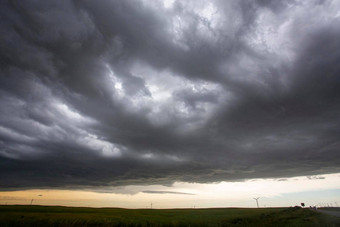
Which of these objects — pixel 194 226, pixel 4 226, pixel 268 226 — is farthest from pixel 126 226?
pixel 268 226

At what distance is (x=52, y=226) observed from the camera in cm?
6084

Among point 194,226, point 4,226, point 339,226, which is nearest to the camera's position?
point 339,226

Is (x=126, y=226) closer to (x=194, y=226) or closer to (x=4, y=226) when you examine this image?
(x=194, y=226)

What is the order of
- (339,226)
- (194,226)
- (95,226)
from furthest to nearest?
(95,226) < (194,226) < (339,226)

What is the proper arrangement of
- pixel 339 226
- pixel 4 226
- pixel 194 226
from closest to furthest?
pixel 339 226
pixel 4 226
pixel 194 226

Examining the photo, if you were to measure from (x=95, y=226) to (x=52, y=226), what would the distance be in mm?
12379

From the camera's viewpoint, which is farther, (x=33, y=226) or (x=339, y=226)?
(x=33, y=226)

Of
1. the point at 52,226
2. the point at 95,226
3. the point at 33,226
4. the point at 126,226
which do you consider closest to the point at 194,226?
the point at 126,226

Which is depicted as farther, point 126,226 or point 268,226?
point 126,226

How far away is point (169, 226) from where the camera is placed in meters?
60.0

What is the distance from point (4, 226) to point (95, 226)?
23631mm

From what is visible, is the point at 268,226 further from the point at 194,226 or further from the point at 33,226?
the point at 33,226

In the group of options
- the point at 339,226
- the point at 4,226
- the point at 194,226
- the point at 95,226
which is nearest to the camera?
the point at 339,226

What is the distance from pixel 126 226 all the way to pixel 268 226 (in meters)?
38.7
